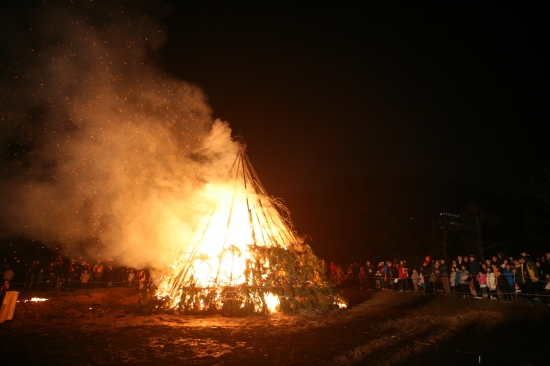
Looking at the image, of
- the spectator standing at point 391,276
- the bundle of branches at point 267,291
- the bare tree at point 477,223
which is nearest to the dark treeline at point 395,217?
the bare tree at point 477,223

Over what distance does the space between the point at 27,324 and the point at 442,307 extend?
11.5 m

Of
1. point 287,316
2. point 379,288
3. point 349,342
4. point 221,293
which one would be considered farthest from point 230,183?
point 379,288

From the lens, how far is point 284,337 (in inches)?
318

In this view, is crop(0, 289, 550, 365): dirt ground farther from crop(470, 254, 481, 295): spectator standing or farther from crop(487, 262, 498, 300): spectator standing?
crop(470, 254, 481, 295): spectator standing

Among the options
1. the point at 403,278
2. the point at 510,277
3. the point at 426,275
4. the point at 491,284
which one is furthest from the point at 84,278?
the point at 510,277

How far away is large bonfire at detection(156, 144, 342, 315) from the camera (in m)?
10.9

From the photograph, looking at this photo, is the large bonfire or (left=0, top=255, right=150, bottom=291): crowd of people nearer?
the large bonfire

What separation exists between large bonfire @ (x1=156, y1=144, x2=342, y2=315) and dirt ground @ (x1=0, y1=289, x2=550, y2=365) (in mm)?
615

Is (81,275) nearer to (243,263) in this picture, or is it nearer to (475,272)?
(243,263)

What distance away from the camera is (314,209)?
4272 cm

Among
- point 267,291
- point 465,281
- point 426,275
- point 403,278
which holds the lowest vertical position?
point 267,291

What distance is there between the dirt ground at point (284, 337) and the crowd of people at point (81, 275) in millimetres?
5420

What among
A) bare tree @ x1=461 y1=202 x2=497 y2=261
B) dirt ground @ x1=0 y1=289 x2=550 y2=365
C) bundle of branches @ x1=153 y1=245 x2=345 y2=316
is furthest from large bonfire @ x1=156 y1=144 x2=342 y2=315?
bare tree @ x1=461 y1=202 x2=497 y2=261

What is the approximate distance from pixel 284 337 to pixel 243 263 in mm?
4058
